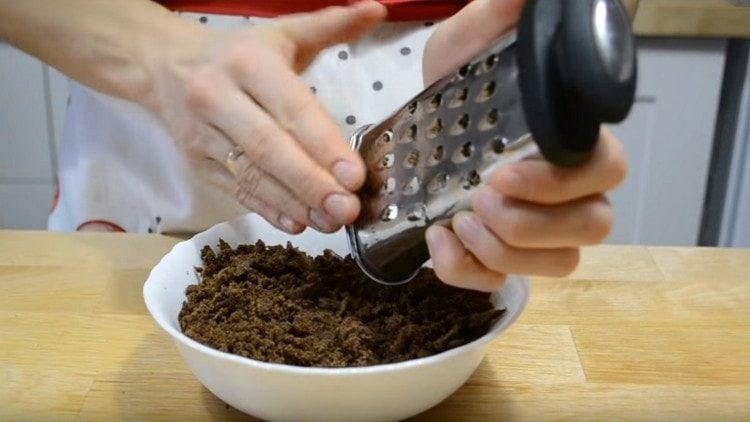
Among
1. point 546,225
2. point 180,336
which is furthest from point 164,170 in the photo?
point 546,225

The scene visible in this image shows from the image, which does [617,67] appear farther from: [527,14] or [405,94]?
[405,94]

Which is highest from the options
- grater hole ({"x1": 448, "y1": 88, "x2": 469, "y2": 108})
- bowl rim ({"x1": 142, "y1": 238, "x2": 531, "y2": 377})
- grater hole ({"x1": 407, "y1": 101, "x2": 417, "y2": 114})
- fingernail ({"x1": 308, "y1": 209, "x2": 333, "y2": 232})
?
grater hole ({"x1": 448, "y1": 88, "x2": 469, "y2": 108})

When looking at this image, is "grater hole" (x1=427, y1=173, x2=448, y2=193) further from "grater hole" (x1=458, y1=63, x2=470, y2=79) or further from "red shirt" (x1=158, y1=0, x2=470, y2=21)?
"red shirt" (x1=158, y1=0, x2=470, y2=21)

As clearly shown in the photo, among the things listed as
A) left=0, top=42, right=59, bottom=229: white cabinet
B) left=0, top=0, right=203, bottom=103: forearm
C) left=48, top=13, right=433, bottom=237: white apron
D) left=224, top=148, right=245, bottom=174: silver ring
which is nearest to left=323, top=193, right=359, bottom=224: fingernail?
left=224, top=148, right=245, bottom=174: silver ring

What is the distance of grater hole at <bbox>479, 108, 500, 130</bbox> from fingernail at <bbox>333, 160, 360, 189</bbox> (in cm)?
13

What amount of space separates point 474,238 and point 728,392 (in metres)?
0.29

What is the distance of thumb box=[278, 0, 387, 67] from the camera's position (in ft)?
2.29

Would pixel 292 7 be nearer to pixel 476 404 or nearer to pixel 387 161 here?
pixel 387 161

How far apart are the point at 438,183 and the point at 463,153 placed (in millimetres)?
34

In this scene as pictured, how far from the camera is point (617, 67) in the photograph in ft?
1.21

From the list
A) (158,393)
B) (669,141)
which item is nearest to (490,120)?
(158,393)

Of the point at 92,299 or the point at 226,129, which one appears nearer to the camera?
the point at 226,129

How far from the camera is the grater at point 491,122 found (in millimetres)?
373

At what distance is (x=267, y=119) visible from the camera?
60 centimetres
